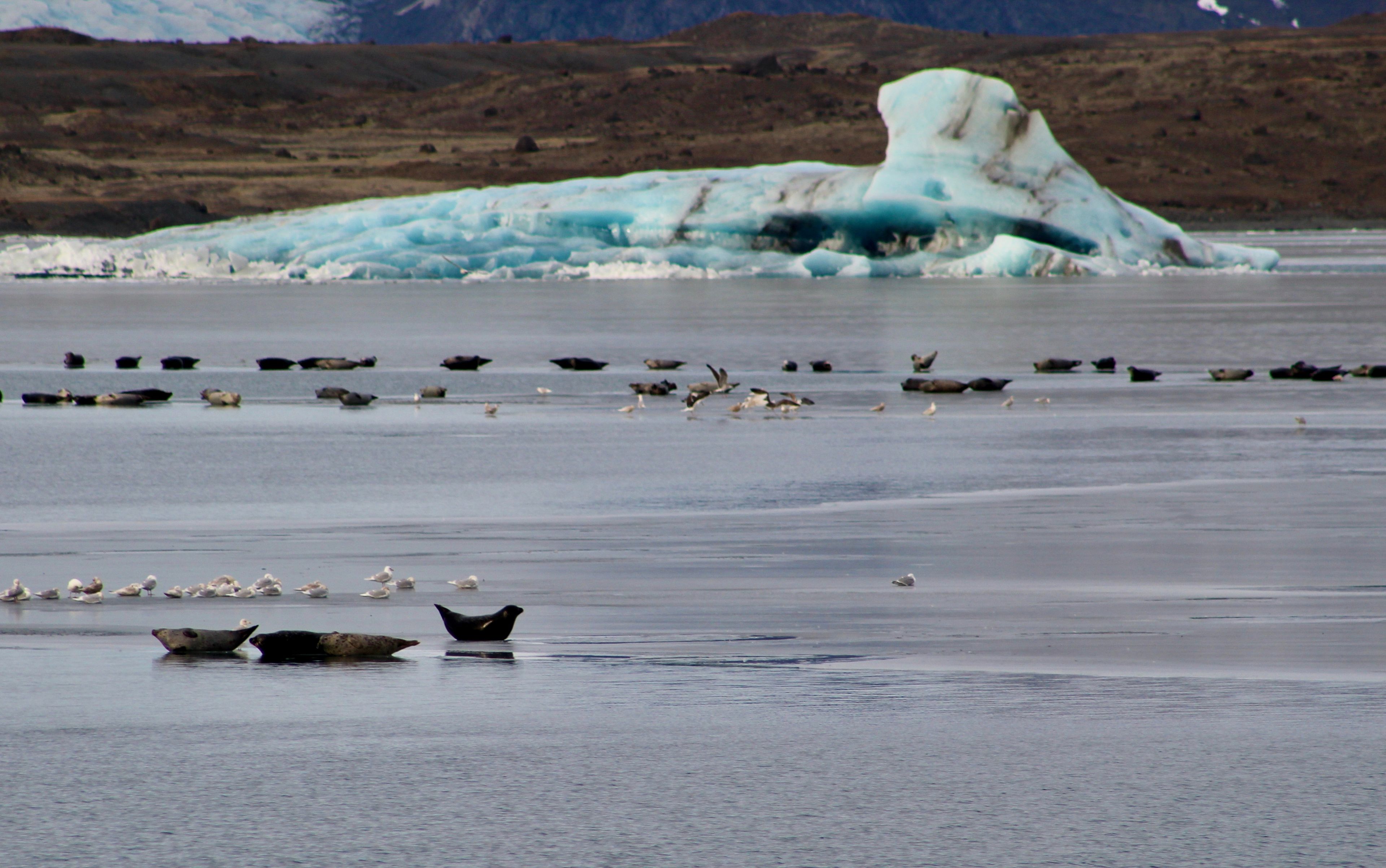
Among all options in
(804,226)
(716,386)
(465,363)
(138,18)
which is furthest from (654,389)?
(138,18)

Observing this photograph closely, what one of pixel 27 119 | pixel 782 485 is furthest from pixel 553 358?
pixel 27 119

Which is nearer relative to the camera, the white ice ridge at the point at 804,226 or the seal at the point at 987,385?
the seal at the point at 987,385

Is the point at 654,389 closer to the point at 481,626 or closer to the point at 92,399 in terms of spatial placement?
the point at 92,399

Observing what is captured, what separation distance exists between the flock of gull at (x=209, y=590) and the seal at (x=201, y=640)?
0.87 meters

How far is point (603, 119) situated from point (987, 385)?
3152 inches

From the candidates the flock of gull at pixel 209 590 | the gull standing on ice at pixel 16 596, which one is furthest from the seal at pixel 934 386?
the gull standing on ice at pixel 16 596

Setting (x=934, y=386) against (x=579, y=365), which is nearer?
(x=934, y=386)

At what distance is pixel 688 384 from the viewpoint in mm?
17859

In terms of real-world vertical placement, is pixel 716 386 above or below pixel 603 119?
below

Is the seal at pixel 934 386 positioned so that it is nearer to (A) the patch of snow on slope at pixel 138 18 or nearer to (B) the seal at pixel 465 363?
(B) the seal at pixel 465 363

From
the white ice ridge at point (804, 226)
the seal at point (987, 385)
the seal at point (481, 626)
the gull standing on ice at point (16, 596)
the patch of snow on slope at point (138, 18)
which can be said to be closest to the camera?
the seal at point (481, 626)

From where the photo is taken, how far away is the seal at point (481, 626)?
621 cm

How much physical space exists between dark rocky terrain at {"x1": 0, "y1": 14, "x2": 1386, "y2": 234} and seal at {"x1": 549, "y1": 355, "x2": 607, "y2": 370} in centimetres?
Result: 4308

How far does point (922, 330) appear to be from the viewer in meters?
24.8
